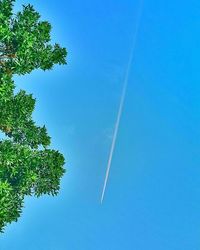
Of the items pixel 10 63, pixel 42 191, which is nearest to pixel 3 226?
pixel 42 191

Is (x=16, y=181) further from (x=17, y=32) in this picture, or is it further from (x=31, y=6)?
(x=31, y=6)

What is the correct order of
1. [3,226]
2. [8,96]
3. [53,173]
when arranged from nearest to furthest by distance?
[3,226]
[8,96]
[53,173]

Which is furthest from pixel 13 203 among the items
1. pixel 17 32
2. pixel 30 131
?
pixel 17 32

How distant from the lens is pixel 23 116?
2881 cm

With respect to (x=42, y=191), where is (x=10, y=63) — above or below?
above

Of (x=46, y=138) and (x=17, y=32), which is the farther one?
(x=46, y=138)

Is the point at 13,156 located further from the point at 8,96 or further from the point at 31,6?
the point at 31,6

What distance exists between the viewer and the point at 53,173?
Result: 28719mm

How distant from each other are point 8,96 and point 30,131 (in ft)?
12.3

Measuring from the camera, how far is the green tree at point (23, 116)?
26.3 meters

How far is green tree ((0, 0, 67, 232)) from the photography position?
86.4 ft

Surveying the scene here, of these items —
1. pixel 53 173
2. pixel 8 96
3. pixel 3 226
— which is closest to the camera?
pixel 3 226

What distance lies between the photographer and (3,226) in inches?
970

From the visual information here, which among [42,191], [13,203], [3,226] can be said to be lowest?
[3,226]
